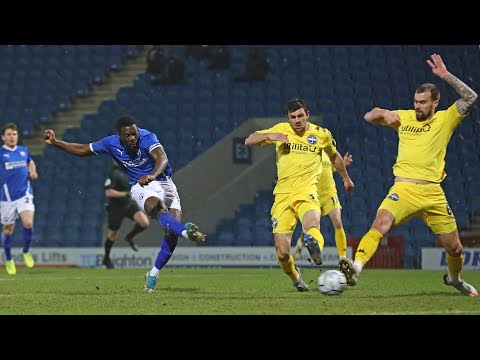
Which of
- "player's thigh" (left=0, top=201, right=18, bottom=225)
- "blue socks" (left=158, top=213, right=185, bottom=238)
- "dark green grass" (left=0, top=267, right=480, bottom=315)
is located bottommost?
"dark green grass" (left=0, top=267, right=480, bottom=315)

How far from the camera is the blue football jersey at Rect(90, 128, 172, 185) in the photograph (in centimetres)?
1081

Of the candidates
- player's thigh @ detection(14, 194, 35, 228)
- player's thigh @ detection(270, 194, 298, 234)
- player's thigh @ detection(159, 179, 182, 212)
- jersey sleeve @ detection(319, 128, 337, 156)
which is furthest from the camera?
player's thigh @ detection(14, 194, 35, 228)

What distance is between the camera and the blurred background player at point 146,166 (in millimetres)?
10586

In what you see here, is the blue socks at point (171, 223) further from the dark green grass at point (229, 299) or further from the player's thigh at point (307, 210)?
the player's thigh at point (307, 210)

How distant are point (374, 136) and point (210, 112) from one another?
4.96 m

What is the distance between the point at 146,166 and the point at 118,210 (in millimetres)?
8420

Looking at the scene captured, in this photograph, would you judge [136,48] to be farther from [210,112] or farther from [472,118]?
[472,118]

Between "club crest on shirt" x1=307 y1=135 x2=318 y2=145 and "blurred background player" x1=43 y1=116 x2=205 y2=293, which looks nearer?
"club crest on shirt" x1=307 y1=135 x2=318 y2=145

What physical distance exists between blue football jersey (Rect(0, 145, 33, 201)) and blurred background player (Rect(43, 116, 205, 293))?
664 centimetres

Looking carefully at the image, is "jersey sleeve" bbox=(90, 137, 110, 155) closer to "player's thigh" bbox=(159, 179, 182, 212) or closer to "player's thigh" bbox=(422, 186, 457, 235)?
"player's thigh" bbox=(159, 179, 182, 212)

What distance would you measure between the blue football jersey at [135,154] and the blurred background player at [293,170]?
4.59 feet

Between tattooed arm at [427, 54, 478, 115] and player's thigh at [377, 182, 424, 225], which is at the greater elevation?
tattooed arm at [427, 54, 478, 115]

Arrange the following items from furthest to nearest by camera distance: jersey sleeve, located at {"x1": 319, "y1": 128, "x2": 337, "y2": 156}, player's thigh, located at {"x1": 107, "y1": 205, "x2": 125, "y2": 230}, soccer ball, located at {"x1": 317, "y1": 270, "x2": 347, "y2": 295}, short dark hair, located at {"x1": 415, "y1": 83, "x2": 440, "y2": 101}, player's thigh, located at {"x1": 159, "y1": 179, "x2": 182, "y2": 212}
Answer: player's thigh, located at {"x1": 107, "y1": 205, "x2": 125, "y2": 230}, player's thigh, located at {"x1": 159, "y1": 179, "x2": 182, "y2": 212}, jersey sleeve, located at {"x1": 319, "y1": 128, "x2": 337, "y2": 156}, short dark hair, located at {"x1": 415, "y1": 83, "x2": 440, "y2": 101}, soccer ball, located at {"x1": 317, "y1": 270, "x2": 347, "y2": 295}

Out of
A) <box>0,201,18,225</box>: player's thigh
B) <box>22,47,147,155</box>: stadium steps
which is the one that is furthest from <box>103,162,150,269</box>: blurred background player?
→ <box>22,47,147,155</box>: stadium steps
